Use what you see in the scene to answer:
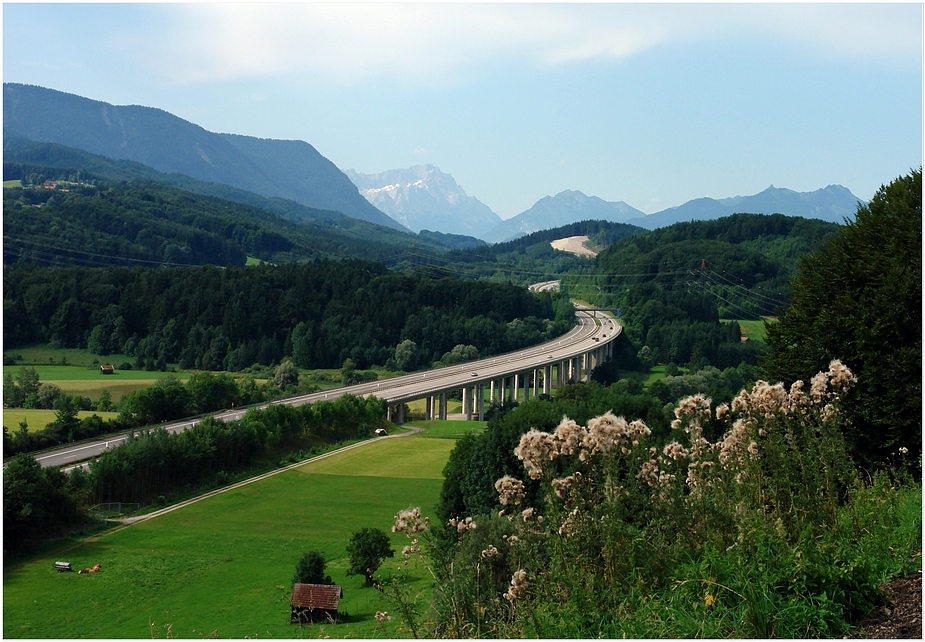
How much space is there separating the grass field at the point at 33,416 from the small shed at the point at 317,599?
31.6 meters

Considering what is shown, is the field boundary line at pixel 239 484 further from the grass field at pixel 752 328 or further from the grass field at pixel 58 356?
the grass field at pixel 752 328

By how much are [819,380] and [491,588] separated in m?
3.46

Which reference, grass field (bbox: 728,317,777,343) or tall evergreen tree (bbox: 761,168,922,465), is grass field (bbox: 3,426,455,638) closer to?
tall evergreen tree (bbox: 761,168,922,465)

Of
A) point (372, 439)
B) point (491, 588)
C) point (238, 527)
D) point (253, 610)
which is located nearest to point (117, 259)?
point (372, 439)

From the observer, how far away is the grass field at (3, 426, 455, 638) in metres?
24.8

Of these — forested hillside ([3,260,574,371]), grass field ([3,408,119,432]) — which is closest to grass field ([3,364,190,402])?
grass field ([3,408,119,432])

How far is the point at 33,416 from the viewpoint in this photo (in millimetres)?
57406

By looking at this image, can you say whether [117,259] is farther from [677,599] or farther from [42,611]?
[677,599]

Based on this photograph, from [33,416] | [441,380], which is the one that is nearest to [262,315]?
[441,380]

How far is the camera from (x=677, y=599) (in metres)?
6.21

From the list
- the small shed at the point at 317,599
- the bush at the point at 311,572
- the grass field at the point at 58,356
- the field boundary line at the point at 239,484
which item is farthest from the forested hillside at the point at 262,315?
the small shed at the point at 317,599

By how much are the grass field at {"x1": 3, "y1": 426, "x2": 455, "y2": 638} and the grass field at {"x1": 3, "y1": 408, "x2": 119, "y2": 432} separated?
16.8 meters

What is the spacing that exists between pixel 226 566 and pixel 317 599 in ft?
25.7

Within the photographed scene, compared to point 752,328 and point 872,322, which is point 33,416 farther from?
point 752,328
